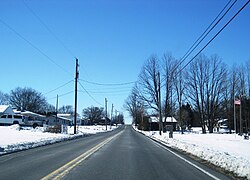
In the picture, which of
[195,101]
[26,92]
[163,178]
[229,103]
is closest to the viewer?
[163,178]

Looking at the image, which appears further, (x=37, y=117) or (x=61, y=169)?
(x=37, y=117)

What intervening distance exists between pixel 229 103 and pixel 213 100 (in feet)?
28.8

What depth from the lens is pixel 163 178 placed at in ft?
28.6

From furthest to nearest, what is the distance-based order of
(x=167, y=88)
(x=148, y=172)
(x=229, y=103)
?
(x=229, y=103), (x=167, y=88), (x=148, y=172)

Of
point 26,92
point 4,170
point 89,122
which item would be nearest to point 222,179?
point 4,170

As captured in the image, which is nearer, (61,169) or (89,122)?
(61,169)

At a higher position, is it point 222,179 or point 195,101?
point 195,101

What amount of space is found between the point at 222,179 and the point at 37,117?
304 feet

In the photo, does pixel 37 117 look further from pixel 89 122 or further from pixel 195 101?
pixel 89 122

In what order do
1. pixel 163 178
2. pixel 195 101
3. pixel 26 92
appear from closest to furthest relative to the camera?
pixel 163 178
pixel 195 101
pixel 26 92

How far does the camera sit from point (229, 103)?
6862 centimetres

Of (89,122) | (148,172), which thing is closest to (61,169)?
(148,172)

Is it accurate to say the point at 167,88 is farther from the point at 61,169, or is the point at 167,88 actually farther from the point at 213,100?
the point at 61,169

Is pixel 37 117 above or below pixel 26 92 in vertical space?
below
